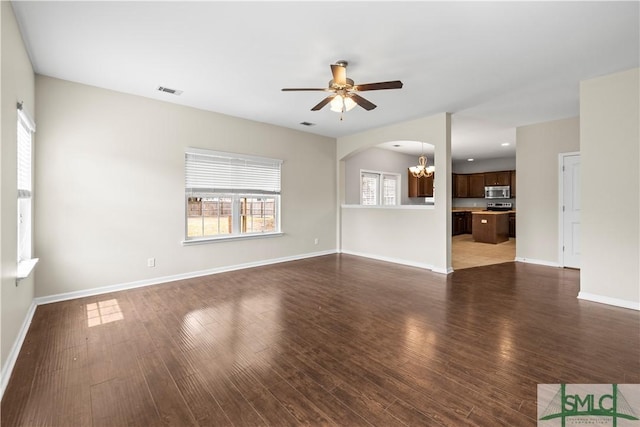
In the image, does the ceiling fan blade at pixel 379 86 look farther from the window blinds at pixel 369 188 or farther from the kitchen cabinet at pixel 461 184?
the kitchen cabinet at pixel 461 184

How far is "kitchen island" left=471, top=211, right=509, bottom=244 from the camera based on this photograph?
8164 mm

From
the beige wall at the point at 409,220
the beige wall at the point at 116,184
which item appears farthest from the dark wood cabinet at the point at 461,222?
the beige wall at the point at 116,184

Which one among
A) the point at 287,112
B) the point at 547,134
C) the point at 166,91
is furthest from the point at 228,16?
the point at 547,134

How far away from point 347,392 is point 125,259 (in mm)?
3652

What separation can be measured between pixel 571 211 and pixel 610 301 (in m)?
2.40

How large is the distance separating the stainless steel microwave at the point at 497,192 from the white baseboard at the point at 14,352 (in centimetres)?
1116

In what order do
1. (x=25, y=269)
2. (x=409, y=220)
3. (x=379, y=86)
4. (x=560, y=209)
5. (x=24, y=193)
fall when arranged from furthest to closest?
(x=409, y=220)
(x=560, y=209)
(x=379, y=86)
(x=24, y=193)
(x=25, y=269)

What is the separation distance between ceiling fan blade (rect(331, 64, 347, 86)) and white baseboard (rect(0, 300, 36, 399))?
11.3 ft

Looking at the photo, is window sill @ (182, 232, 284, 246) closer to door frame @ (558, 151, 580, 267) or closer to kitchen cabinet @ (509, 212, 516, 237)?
door frame @ (558, 151, 580, 267)

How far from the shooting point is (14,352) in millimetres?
2264

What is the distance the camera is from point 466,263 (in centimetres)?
572

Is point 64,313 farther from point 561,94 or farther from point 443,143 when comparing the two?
point 561,94

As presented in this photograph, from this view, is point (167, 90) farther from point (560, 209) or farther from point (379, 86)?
point (560, 209)

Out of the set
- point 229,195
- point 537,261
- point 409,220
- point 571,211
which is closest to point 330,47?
point 229,195
